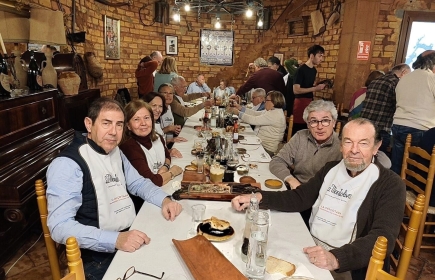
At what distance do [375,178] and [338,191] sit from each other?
0.18m

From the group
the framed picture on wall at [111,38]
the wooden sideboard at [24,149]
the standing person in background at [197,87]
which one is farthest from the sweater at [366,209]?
the standing person in background at [197,87]

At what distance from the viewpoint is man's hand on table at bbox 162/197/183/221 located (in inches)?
57.6

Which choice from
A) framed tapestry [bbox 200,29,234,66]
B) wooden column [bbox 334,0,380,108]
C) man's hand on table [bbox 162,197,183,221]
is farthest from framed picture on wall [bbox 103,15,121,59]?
man's hand on table [bbox 162,197,183,221]

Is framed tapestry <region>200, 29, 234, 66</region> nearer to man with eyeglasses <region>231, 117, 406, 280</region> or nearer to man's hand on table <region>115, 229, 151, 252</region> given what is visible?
man with eyeglasses <region>231, 117, 406, 280</region>

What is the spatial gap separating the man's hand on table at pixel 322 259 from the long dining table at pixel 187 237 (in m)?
0.02

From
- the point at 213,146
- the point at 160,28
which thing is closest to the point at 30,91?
the point at 213,146

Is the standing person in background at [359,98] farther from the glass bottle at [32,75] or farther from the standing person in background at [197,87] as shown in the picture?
the glass bottle at [32,75]

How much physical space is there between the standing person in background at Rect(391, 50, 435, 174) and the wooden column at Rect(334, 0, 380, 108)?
1.44 m

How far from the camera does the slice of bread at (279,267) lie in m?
1.10

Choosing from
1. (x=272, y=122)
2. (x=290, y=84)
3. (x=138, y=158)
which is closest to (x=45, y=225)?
(x=138, y=158)

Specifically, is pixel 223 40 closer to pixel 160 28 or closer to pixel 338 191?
pixel 160 28

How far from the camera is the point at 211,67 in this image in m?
7.49

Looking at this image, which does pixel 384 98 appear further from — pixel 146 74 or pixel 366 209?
pixel 146 74

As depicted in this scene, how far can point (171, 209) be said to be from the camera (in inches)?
58.3
